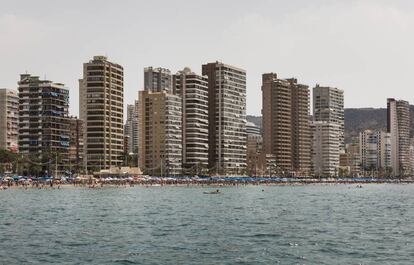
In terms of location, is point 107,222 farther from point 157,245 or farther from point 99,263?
point 99,263

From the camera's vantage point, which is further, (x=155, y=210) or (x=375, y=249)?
(x=155, y=210)

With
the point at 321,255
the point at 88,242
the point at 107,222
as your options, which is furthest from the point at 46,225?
the point at 321,255

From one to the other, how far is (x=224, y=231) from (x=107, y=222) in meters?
20.9

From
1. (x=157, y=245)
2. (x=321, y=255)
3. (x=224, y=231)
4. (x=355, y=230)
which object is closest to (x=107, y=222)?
(x=224, y=231)

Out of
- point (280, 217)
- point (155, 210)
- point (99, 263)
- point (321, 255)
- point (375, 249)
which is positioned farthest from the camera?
point (155, 210)

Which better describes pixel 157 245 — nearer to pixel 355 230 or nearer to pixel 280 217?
pixel 355 230

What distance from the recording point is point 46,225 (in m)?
97.9

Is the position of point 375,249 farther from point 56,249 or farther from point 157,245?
point 56,249

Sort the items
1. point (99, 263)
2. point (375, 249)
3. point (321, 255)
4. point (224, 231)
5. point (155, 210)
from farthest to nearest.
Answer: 1. point (155, 210)
2. point (224, 231)
3. point (375, 249)
4. point (321, 255)
5. point (99, 263)

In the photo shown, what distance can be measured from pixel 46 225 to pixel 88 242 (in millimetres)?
22932

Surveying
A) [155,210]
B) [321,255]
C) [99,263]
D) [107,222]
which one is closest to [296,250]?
[321,255]

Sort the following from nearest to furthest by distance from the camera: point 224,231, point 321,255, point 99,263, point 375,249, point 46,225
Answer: point 99,263
point 321,255
point 375,249
point 224,231
point 46,225

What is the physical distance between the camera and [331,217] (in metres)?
115

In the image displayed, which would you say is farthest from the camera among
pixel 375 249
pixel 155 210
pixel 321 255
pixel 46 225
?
pixel 155 210
